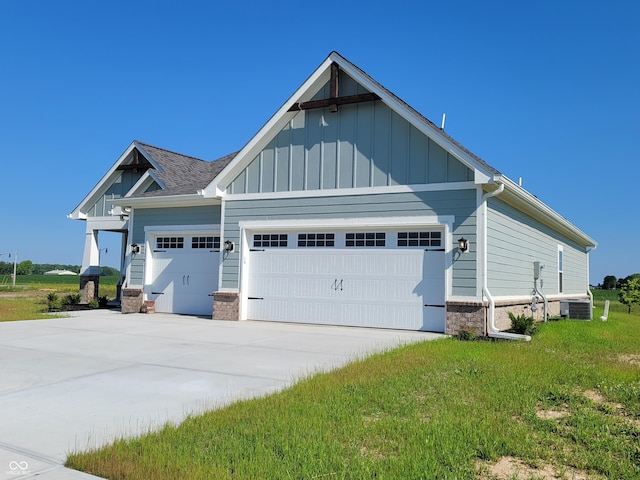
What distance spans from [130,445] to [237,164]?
35.7 feet


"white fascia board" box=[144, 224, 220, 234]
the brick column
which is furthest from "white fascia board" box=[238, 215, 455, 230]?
the brick column

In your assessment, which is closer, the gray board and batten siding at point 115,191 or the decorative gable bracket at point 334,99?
the decorative gable bracket at point 334,99

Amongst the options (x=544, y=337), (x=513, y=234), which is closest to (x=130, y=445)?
(x=544, y=337)

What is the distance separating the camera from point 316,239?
1358 cm

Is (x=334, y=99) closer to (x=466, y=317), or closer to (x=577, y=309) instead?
(x=466, y=317)

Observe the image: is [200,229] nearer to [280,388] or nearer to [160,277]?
[160,277]

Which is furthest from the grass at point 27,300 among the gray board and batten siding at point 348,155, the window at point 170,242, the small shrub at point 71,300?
the gray board and batten siding at point 348,155

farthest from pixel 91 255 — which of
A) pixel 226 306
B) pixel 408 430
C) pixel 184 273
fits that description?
pixel 408 430

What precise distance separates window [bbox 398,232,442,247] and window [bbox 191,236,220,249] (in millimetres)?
5833

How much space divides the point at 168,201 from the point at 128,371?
943 cm

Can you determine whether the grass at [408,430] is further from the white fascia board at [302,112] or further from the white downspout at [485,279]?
the white fascia board at [302,112]

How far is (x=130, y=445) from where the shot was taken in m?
4.03

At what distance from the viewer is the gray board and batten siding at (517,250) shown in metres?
12.2

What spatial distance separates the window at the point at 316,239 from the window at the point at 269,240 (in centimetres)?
52
